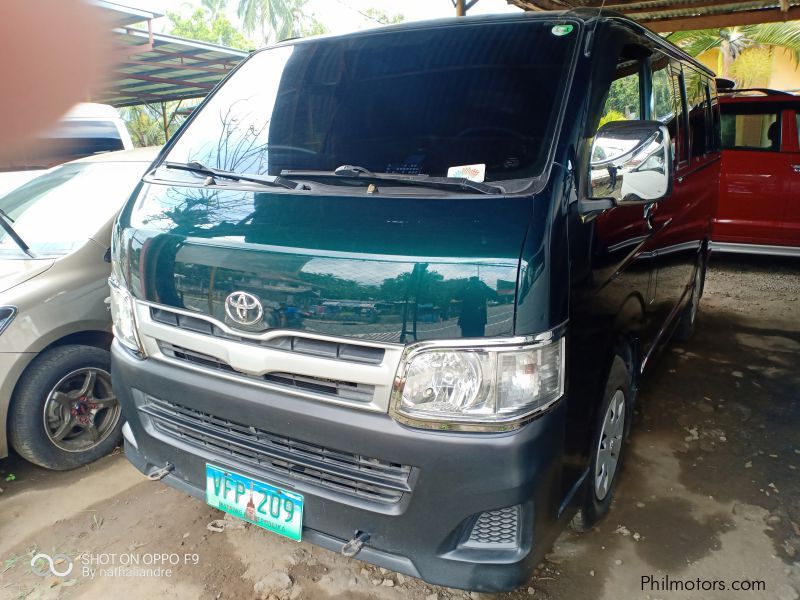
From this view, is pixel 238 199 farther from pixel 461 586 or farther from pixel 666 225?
pixel 666 225

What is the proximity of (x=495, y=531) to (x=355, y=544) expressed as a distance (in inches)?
16.6

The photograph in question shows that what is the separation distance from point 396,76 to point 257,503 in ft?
5.57

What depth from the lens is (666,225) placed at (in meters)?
3.03

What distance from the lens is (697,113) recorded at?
3643mm

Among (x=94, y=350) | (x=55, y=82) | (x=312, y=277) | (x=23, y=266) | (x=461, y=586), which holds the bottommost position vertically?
(x=461, y=586)

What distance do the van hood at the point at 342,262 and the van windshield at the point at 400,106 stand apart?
33 cm

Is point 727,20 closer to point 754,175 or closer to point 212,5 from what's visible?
point 754,175

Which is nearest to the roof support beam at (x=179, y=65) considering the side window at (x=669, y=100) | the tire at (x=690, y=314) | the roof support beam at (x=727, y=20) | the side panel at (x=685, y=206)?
the side window at (x=669, y=100)

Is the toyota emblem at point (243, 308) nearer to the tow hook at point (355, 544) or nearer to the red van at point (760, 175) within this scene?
the tow hook at point (355, 544)

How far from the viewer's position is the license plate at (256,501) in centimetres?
193

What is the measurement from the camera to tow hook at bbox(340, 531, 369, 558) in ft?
5.95

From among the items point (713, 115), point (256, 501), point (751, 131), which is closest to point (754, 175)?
point (751, 131)

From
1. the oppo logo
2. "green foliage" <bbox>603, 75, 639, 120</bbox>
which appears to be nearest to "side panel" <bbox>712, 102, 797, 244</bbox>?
"green foliage" <bbox>603, 75, 639, 120</bbox>

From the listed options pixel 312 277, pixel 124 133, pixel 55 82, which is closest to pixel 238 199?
pixel 312 277
